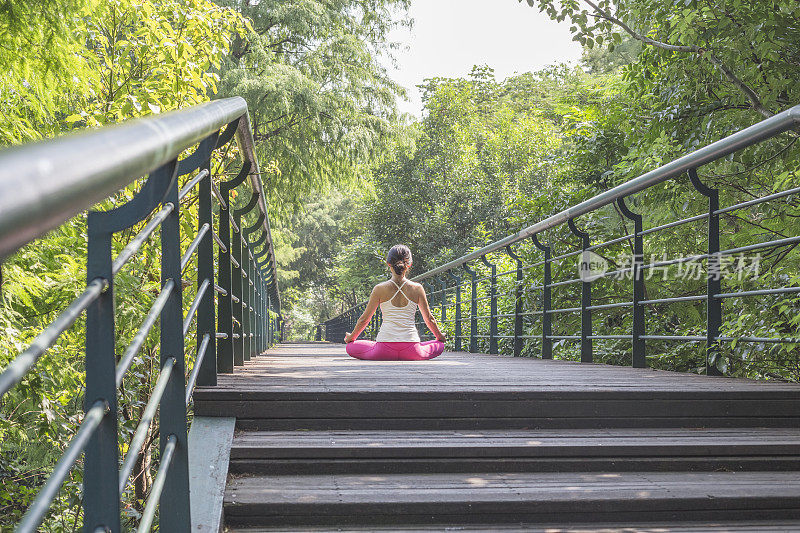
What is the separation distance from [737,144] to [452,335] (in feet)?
30.3

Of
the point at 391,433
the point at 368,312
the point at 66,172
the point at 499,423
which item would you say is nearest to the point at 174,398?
the point at 391,433

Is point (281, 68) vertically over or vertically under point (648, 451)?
over

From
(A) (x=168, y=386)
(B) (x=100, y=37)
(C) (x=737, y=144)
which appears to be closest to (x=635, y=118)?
(C) (x=737, y=144)

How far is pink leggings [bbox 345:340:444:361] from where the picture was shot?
Answer: 22.7 feet

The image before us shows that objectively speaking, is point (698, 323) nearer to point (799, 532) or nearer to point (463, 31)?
point (799, 532)

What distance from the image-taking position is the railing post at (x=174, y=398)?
2.12 meters

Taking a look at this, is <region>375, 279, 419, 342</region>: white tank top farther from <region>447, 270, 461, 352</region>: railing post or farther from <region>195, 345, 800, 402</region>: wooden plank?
<region>447, 270, 461, 352</region>: railing post

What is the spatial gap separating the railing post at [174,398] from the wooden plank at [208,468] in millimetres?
148

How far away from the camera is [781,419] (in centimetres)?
365

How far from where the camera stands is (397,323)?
23.1 feet

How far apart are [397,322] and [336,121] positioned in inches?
373

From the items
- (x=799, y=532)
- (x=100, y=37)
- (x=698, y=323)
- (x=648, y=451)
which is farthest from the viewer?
(x=698, y=323)

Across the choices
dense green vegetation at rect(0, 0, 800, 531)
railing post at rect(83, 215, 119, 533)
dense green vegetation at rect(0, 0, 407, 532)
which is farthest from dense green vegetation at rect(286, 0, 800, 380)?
railing post at rect(83, 215, 119, 533)

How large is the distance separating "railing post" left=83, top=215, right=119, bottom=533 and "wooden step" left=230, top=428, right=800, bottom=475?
1559 mm
